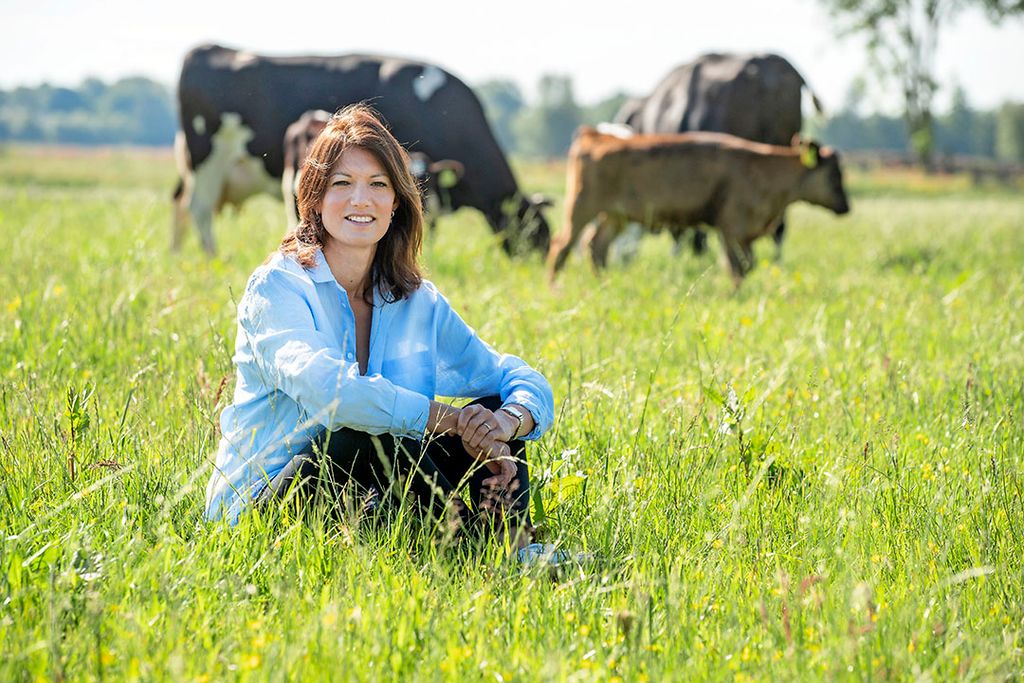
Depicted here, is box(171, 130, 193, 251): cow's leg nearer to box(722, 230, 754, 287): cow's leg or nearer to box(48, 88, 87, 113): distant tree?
box(722, 230, 754, 287): cow's leg

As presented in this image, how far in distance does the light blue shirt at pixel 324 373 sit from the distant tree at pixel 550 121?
142 meters

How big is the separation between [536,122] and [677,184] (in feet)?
504

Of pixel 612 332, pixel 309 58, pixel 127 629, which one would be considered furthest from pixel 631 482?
pixel 309 58

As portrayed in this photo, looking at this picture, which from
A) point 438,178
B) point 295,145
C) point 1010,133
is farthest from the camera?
point 1010,133

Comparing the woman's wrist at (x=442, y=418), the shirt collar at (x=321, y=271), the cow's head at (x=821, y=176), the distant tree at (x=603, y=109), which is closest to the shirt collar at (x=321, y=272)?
the shirt collar at (x=321, y=271)

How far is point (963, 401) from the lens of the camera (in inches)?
161

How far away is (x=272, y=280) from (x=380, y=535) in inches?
29.3

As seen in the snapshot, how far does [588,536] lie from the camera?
2863 millimetres

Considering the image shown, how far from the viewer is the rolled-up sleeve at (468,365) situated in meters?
3.21

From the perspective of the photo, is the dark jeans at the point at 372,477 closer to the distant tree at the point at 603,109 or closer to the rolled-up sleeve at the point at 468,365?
the rolled-up sleeve at the point at 468,365

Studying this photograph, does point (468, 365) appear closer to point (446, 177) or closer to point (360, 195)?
point (360, 195)

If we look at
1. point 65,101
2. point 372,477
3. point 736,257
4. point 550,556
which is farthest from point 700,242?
point 65,101

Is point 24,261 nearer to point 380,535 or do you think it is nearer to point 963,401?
point 380,535

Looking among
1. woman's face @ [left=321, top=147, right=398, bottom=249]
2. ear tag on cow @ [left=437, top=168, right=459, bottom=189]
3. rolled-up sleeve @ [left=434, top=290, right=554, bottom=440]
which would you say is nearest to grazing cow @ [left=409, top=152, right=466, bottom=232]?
ear tag on cow @ [left=437, top=168, right=459, bottom=189]
